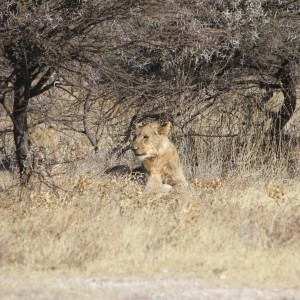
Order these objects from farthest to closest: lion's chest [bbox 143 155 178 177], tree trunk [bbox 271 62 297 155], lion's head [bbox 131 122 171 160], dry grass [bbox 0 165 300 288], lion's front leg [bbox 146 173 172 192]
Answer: tree trunk [bbox 271 62 297 155] → lion's chest [bbox 143 155 178 177] → lion's head [bbox 131 122 171 160] → lion's front leg [bbox 146 173 172 192] → dry grass [bbox 0 165 300 288]

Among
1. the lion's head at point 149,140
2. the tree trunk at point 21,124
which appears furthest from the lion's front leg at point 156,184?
the tree trunk at point 21,124

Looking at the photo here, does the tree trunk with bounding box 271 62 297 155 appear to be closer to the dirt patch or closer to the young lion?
the young lion

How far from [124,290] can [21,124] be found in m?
4.79

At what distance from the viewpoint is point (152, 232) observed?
8.53 metres

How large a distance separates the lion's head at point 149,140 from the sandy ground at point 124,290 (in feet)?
16.8

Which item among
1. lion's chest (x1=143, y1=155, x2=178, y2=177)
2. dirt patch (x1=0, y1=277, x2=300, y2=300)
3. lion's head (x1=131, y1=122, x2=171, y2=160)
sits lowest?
dirt patch (x1=0, y1=277, x2=300, y2=300)

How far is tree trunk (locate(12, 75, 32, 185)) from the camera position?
1058cm

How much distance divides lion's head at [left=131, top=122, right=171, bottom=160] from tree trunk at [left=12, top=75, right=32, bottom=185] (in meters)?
1.88

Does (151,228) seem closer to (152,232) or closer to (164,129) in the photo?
(152,232)

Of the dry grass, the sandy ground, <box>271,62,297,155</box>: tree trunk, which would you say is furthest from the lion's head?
the sandy ground

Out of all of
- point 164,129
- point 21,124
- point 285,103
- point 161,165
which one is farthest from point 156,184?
point 285,103

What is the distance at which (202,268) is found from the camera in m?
7.52

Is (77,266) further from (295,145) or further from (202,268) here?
(295,145)

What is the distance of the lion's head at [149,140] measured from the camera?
1208 cm
